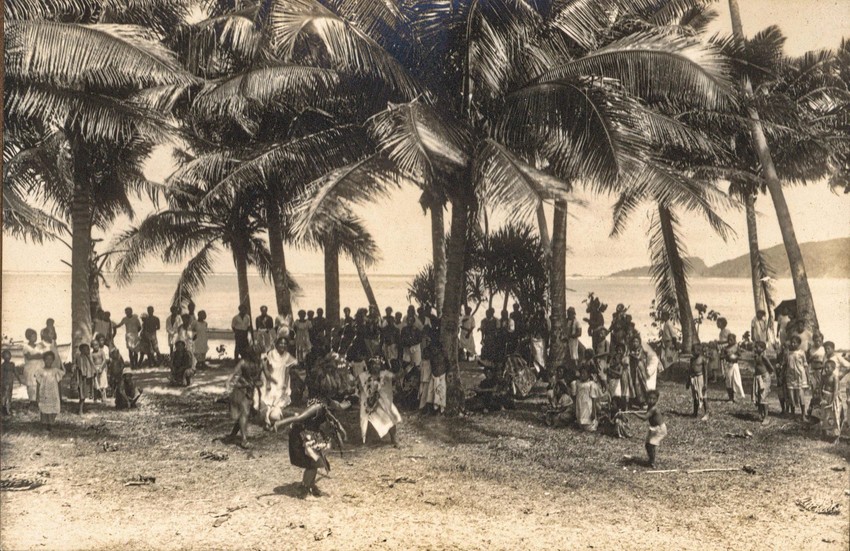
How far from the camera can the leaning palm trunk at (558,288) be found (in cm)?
743

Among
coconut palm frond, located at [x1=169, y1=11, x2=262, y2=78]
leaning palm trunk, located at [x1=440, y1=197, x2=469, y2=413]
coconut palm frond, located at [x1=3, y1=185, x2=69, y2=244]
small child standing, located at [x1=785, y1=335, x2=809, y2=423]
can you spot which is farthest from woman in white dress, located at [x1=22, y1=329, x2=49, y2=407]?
small child standing, located at [x1=785, y1=335, x2=809, y2=423]

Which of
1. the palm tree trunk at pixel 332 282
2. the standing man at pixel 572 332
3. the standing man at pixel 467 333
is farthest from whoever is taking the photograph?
the standing man at pixel 467 333

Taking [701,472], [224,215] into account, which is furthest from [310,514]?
[701,472]

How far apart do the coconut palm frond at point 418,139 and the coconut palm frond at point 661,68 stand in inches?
45.2

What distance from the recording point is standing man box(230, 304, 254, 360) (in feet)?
26.1

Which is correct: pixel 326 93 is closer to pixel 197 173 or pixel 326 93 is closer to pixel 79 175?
pixel 197 173

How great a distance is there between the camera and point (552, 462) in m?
7.09

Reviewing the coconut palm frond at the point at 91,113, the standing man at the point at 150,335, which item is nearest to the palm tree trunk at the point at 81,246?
the coconut palm frond at the point at 91,113

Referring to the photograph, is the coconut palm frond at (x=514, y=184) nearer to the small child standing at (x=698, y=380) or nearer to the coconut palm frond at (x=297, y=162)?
the coconut palm frond at (x=297, y=162)

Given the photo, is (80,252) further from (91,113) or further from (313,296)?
(313,296)

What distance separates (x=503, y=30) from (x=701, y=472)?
4.74 meters

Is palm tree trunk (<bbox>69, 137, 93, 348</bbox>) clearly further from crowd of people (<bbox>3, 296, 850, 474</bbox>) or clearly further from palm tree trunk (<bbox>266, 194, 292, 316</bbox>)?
palm tree trunk (<bbox>266, 194, 292, 316</bbox>)

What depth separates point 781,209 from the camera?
23.1 ft

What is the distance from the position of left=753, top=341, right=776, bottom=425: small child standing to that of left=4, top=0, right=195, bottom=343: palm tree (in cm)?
660
